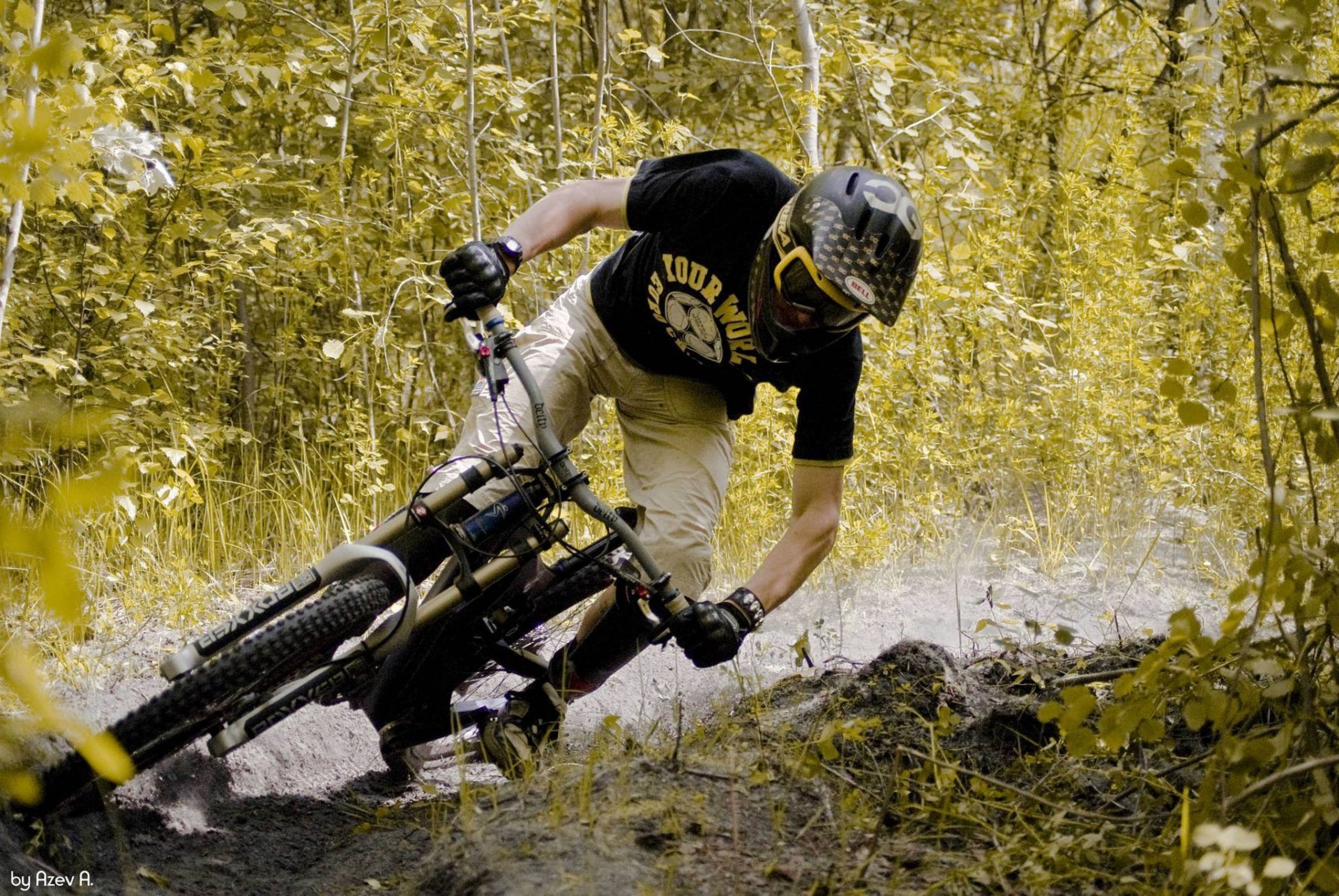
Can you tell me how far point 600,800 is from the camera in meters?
2.61

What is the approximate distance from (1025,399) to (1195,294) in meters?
1.12

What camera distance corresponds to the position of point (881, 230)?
3.08 meters

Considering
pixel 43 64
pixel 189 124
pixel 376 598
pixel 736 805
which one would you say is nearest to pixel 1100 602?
pixel 736 805

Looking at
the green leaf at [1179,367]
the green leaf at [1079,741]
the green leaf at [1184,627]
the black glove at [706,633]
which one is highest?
the green leaf at [1179,367]

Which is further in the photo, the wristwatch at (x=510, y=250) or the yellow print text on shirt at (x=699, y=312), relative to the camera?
the yellow print text on shirt at (x=699, y=312)

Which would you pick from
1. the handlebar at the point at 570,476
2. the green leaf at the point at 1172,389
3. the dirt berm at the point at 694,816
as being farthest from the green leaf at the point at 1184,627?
the handlebar at the point at 570,476

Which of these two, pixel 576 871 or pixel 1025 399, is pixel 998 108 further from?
pixel 576 871

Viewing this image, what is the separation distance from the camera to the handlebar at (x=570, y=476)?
9.84 feet

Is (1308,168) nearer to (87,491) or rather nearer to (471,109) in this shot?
(87,491)

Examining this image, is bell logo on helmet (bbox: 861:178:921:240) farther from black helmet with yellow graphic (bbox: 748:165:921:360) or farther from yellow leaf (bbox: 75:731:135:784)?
yellow leaf (bbox: 75:731:135:784)

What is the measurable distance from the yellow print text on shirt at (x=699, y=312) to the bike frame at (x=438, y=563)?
0.64 metres

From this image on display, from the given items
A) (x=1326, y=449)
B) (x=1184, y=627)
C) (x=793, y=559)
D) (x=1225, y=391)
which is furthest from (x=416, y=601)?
(x=1326, y=449)

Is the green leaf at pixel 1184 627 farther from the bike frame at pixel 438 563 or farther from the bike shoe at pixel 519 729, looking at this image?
the bike shoe at pixel 519 729

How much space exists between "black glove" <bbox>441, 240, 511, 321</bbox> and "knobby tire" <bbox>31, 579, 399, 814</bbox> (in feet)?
2.47
